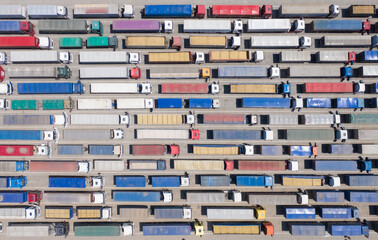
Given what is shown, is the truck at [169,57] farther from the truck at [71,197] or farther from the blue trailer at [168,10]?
the truck at [71,197]

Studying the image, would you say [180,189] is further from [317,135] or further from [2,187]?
[2,187]

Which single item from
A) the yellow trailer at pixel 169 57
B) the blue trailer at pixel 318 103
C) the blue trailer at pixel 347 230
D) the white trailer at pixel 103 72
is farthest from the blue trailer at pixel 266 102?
the blue trailer at pixel 347 230

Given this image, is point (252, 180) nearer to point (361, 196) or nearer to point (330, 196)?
point (330, 196)

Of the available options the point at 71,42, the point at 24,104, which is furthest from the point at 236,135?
the point at 24,104

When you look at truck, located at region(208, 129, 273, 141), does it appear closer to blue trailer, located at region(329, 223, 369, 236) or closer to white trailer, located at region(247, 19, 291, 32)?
white trailer, located at region(247, 19, 291, 32)

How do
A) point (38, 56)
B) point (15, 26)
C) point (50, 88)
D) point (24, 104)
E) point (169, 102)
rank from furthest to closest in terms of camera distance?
point (169, 102), point (24, 104), point (50, 88), point (38, 56), point (15, 26)

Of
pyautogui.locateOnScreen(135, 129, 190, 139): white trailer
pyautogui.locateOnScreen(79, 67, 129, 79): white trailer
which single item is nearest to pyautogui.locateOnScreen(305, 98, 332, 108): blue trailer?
pyautogui.locateOnScreen(135, 129, 190, 139): white trailer
